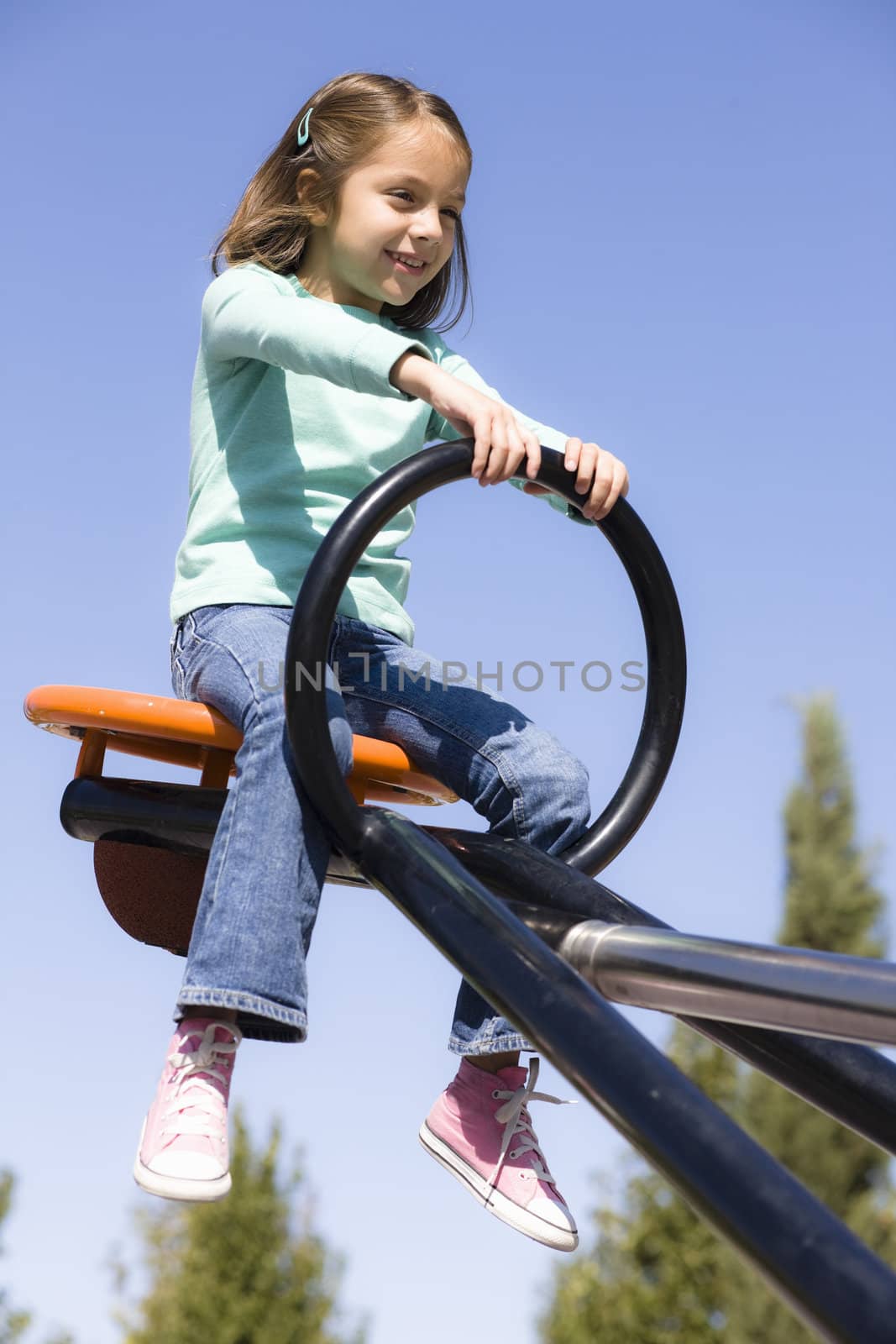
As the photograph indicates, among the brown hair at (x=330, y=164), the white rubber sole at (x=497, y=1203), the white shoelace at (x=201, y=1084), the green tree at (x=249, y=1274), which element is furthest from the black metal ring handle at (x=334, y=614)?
the green tree at (x=249, y=1274)

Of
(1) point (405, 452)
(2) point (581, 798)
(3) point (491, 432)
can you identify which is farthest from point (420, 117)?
(2) point (581, 798)

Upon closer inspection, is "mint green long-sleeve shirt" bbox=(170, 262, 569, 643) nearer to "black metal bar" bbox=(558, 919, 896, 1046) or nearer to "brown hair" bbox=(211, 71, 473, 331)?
"brown hair" bbox=(211, 71, 473, 331)

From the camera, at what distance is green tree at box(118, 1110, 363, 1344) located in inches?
477

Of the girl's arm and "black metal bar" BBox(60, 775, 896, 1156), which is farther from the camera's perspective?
the girl's arm

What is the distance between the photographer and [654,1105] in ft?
2.88

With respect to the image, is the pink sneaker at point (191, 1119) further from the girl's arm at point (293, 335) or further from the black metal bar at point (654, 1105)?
the girl's arm at point (293, 335)

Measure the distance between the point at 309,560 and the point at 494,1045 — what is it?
628mm

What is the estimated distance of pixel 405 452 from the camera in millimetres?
1973

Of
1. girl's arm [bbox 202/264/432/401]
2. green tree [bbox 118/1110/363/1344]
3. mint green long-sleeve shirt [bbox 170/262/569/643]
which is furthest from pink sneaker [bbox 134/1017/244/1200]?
green tree [bbox 118/1110/363/1344]

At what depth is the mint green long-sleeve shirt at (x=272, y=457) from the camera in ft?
5.75

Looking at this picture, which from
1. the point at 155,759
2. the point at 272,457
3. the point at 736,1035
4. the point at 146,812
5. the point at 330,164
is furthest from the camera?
the point at 330,164

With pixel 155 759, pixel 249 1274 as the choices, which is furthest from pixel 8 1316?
pixel 155 759

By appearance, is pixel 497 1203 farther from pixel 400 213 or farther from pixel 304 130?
pixel 304 130

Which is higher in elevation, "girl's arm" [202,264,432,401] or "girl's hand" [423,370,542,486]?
"girl's arm" [202,264,432,401]
